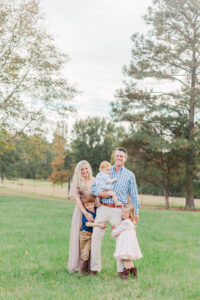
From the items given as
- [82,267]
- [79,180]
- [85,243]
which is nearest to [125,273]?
[82,267]

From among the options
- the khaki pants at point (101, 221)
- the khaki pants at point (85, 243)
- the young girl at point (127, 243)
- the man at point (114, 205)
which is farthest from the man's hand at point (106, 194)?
the khaki pants at point (85, 243)

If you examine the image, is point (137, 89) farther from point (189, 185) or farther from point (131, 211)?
point (131, 211)

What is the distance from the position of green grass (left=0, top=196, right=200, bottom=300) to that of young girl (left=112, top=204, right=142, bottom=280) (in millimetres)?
236

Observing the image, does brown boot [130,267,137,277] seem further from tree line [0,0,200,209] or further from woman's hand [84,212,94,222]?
tree line [0,0,200,209]

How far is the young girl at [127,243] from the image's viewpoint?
6.12 metres

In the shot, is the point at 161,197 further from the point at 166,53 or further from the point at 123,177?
the point at 123,177

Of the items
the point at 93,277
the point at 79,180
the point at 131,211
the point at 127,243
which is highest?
the point at 79,180

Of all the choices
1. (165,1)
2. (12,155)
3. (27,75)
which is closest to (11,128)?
(27,75)

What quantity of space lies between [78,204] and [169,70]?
2342cm

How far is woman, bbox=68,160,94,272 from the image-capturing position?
6668 millimetres

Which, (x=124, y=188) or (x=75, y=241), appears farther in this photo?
(x=75, y=241)

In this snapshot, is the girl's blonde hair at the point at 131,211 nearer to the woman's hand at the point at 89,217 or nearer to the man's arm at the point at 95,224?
the man's arm at the point at 95,224

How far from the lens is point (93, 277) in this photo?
6.29m

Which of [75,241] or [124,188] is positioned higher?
[124,188]
